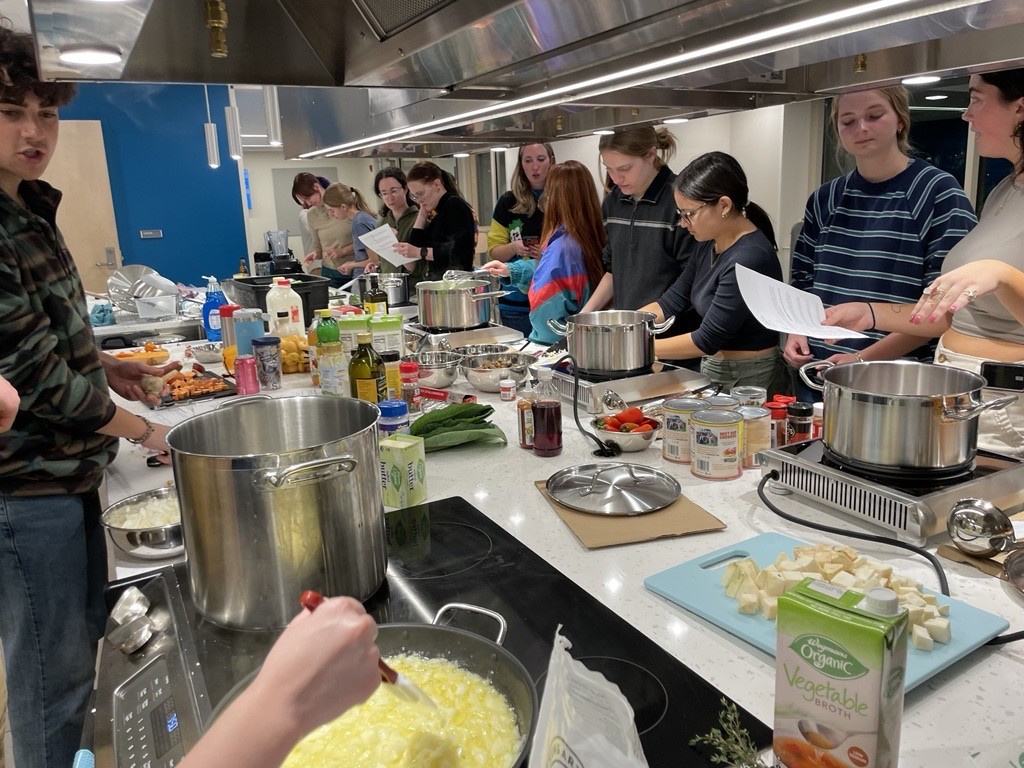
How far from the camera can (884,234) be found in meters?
2.62

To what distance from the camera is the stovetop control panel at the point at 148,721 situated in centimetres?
90

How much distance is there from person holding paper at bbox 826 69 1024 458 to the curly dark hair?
2.04 metres

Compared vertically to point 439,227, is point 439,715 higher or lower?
lower

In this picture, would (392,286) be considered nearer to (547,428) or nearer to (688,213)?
(688,213)

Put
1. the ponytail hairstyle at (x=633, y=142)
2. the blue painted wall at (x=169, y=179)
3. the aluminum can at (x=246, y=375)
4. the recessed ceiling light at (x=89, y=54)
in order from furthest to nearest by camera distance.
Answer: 1. the blue painted wall at (x=169, y=179)
2. the ponytail hairstyle at (x=633, y=142)
3. the aluminum can at (x=246, y=375)
4. the recessed ceiling light at (x=89, y=54)

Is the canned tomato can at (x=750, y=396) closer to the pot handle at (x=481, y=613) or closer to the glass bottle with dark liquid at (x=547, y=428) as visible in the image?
the glass bottle with dark liquid at (x=547, y=428)

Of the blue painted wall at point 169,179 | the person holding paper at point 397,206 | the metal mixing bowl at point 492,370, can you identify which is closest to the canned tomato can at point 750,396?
the metal mixing bowl at point 492,370

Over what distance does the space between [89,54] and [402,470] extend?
1094mm

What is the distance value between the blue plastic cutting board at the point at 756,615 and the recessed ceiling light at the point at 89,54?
1.53m

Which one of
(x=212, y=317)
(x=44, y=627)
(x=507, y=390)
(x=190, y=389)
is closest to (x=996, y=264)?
(x=507, y=390)

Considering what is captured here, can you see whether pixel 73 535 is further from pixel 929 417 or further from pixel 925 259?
pixel 925 259

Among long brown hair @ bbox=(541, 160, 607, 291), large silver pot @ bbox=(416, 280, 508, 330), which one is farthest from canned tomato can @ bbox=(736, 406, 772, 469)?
long brown hair @ bbox=(541, 160, 607, 291)

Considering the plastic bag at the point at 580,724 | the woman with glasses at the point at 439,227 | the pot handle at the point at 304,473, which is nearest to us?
the plastic bag at the point at 580,724

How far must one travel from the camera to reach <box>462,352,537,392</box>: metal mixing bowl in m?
2.65
